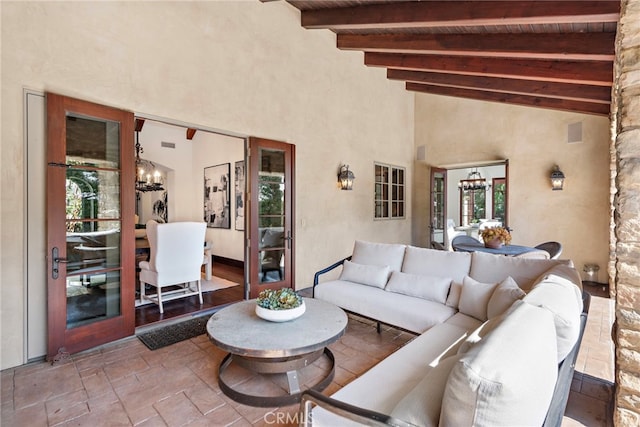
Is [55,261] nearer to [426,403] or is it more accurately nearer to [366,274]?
[366,274]

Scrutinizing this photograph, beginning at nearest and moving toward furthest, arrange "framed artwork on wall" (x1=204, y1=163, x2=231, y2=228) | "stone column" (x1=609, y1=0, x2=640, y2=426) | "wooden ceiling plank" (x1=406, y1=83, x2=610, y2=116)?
1. "stone column" (x1=609, y1=0, x2=640, y2=426)
2. "wooden ceiling plank" (x1=406, y1=83, x2=610, y2=116)
3. "framed artwork on wall" (x1=204, y1=163, x2=231, y2=228)

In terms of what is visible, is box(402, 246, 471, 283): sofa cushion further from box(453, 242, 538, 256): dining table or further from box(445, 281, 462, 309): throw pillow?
box(453, 242, 538, 256): dining table

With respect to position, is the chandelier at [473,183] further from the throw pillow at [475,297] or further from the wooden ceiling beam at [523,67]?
the throw pillow at [475,297]

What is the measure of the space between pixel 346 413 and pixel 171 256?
3.47 meters

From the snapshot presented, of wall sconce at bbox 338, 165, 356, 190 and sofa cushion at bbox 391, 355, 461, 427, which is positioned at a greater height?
wall sconce at bbox 338, 165, 356, 190

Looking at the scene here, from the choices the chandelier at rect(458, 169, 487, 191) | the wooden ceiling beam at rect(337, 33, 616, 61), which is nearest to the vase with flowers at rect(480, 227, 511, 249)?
the wooden ceiling beam at rect(337, 33, 616, 61)

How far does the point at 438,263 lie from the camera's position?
3229mm

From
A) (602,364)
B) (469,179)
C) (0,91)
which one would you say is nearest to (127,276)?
(0,91)

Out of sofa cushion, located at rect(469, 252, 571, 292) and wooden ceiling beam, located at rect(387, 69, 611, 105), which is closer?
sofa cushion, located at rect(469, 252, 571, 292)

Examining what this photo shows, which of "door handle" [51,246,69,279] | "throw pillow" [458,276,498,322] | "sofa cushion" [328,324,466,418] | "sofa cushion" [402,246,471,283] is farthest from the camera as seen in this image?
"sofa cushion" [402,246,471,283]

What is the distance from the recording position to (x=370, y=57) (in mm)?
5738

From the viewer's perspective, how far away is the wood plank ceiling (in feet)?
9.71

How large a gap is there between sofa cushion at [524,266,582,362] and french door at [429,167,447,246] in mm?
5023

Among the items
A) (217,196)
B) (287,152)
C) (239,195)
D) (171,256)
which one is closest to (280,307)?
(171,256)
